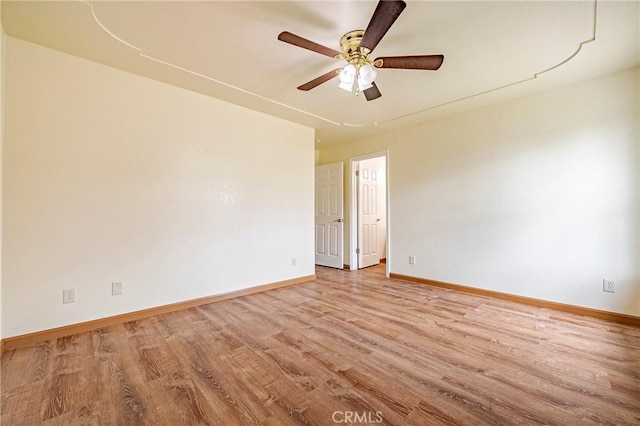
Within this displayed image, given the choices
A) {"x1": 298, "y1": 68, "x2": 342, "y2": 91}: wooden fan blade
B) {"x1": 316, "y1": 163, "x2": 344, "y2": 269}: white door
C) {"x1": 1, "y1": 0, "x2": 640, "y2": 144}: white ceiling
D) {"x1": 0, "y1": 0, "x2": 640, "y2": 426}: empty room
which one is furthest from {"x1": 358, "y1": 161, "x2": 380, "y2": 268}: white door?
{"x1": 298, "y1": 68, "x2": 342, "y2": 91}: wooden fan blade

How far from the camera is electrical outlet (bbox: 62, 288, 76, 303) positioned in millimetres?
2297

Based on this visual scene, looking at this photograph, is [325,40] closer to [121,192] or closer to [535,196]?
[121,192]

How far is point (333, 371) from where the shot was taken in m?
1.78

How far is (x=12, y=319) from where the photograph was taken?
2.09 m

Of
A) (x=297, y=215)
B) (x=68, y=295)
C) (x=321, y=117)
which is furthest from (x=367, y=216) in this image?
(x=68, y=295)

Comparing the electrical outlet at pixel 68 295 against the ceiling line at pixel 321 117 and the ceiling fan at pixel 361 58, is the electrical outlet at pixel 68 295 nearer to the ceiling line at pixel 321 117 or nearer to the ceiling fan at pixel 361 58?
the ceiling line at pixel 321 117

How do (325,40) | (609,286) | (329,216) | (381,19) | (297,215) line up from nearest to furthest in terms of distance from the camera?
(381,19) < (325,40) < (609,286) < (297,215) < (329,216)

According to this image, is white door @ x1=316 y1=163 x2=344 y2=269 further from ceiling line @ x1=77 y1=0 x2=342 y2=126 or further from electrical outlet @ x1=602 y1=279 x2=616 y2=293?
electrical outlet @ x1=602 y1=279 x2=616 y2=293

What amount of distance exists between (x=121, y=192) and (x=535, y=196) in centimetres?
451

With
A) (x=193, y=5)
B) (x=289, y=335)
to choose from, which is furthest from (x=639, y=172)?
(x=193, y=5)

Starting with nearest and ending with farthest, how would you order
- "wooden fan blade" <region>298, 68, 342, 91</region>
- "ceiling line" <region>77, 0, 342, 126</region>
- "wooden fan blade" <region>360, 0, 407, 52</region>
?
"wooden fan blade" <region>360, 0, 407, 52</region> → "ceiling line" <region>77, 0, 342, 126</region> → "wooden fan blade" <region>298, 68, 342, 91</region>

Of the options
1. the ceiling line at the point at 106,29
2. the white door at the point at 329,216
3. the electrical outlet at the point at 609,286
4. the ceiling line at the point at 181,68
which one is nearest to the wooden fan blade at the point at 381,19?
the ceiling line at the point at 181,68

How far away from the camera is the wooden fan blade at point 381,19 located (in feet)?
4.50

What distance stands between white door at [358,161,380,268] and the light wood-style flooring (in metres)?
2.36
